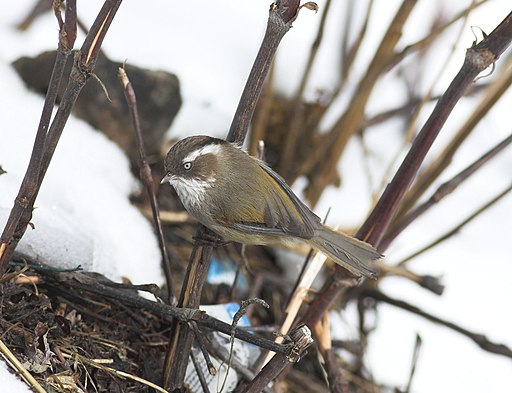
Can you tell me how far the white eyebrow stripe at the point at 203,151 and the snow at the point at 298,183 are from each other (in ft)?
1.35

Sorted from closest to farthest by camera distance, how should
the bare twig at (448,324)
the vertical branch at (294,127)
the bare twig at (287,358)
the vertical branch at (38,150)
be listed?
the vertical branch at (38,150)
the bare twig at (287,358)
the bare twig at (448,324)
the vertical branch at (294,127)

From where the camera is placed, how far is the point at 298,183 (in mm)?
3906

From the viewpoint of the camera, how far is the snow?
113 inches

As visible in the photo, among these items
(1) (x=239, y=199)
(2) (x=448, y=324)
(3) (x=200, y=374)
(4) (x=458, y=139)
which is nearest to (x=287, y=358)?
(3) (x=200, y=374)

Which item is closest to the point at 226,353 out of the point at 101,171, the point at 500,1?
the point at 101,171

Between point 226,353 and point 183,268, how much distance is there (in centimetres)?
84

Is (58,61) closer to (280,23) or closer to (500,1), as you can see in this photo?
(280,23)

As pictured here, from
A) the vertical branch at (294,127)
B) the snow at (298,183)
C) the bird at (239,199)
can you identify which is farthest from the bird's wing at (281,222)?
the vertical branch at (294,127)

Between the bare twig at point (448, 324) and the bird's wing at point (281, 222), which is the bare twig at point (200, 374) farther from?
the bare twig at point (448, 324)

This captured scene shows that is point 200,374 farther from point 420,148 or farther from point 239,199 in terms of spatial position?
point 420,148

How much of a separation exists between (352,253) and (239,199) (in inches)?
15.6

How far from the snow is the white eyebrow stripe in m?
0.41

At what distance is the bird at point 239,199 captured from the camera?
252 centimetres

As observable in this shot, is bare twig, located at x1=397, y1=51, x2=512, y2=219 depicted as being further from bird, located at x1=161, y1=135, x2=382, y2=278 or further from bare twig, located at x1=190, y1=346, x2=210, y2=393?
bare twig, located at x1=190, y1=346, x2=210, y2=393
